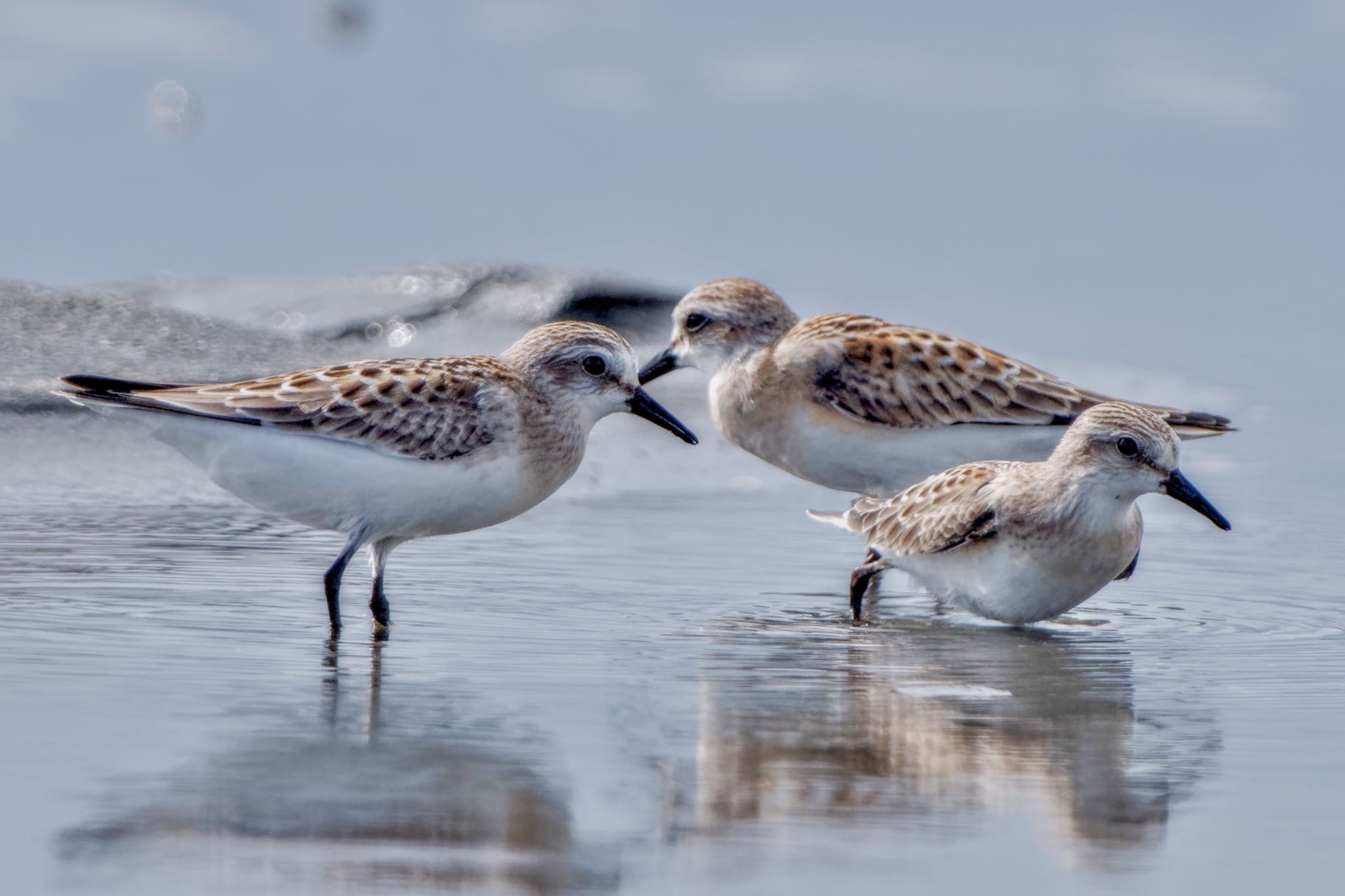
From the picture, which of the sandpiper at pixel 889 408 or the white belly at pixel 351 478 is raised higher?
the sandpiper at pixel 889 408

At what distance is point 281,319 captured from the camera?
1786 cm

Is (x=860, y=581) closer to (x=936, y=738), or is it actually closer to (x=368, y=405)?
(x=368, y=405)

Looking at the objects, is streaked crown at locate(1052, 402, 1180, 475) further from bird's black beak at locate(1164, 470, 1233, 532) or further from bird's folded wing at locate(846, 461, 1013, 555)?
bird's folded wing at locate(846, 461, 1013, 555)

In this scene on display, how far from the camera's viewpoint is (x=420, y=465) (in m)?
8.20

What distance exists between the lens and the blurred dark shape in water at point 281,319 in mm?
13492

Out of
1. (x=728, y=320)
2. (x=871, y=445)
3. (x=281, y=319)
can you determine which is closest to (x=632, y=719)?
(x=871, y=445)

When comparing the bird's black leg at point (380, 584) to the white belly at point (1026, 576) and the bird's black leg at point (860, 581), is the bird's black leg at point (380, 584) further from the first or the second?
the white belly at point (1026, 576)

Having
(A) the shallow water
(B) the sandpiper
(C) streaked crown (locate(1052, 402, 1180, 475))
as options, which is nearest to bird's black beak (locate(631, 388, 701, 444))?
(A) the shallow water

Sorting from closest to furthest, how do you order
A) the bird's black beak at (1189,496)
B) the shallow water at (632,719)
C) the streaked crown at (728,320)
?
1. the shallow water at (632,719)
2. the bird's black beak at (1189,496)
3. the streaked crown at (728,320)

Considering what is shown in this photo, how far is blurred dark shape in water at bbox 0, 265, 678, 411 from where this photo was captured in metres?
13.5

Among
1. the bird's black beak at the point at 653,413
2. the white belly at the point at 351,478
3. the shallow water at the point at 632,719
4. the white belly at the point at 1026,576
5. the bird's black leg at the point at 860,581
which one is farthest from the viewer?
the bird's black beak at the point at 653,413

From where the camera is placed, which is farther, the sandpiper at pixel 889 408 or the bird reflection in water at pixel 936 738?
the sandpiper at pixel 889 408

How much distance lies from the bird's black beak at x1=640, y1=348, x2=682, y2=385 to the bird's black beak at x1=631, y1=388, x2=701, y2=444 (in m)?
2.44

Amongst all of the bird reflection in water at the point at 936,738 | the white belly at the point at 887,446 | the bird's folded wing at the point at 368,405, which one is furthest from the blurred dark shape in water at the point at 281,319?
the bird reflection in water at the point at 936,738
